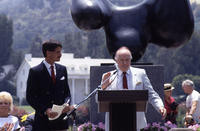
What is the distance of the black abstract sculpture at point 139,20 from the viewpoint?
25.0 feet

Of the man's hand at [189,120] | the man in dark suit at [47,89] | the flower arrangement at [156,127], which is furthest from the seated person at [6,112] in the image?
the man's hand at [189,120]

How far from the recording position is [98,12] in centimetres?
764

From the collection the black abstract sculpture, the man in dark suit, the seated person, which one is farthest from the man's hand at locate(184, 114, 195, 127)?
the seated person

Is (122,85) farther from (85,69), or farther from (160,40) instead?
(85,69)

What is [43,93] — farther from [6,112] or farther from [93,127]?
[93,127]

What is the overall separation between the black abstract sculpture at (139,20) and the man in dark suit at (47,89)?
8.98 ft

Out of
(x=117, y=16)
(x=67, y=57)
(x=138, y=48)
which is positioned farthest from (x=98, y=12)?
(x=67, y=57)

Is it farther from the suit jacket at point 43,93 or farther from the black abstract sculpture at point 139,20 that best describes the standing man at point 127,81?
the black abstract sculpture at point 139,20

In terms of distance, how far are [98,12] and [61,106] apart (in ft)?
10.5

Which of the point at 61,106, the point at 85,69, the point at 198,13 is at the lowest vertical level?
the point at 61,106

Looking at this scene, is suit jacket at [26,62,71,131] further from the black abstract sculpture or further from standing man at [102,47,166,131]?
the black abstract sculpture

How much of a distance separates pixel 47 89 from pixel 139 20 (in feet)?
10.4

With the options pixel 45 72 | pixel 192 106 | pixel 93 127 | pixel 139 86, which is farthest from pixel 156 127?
pixel 45 72

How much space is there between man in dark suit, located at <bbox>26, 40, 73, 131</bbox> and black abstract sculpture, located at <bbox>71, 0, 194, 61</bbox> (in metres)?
2.74
